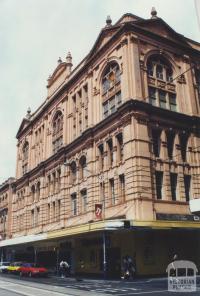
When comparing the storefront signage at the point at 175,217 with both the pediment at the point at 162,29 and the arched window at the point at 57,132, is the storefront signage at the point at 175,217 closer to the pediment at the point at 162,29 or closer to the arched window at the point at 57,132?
the pediment at the point at 162,29

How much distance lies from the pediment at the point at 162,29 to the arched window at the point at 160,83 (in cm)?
282

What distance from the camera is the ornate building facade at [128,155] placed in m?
28.3

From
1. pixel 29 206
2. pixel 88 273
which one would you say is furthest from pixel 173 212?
pixel 29 206

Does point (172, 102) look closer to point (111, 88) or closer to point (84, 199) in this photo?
point (111, 88)

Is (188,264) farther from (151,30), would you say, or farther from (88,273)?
(151,30)

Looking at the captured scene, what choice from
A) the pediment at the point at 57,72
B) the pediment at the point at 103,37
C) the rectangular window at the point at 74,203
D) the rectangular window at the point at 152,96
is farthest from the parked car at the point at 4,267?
the pediment at the point at 103,37

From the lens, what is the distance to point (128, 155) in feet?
96.5

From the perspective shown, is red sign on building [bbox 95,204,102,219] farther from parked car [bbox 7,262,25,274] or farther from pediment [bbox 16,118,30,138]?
pediment [bbox 16,118,30,138]

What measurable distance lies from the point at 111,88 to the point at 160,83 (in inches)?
201

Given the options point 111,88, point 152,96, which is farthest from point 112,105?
point 152,96

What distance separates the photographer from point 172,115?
3281 centimetres

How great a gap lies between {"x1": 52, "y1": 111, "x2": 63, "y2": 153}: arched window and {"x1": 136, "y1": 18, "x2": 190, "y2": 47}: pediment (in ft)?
57.7

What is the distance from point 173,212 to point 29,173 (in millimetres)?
29538

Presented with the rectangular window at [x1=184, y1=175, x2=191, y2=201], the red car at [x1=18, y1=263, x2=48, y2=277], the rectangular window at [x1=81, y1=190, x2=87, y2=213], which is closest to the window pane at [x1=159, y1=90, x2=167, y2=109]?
the rectangular window at [x1=184, y1=175, x2=191, y2=201]
